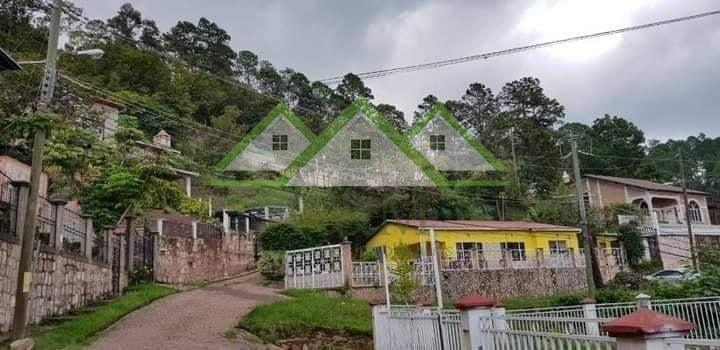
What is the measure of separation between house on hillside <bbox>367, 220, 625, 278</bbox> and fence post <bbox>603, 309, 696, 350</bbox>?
18113 mm

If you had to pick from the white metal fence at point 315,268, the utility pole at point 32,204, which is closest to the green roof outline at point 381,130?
the white metal fence at point 315,268

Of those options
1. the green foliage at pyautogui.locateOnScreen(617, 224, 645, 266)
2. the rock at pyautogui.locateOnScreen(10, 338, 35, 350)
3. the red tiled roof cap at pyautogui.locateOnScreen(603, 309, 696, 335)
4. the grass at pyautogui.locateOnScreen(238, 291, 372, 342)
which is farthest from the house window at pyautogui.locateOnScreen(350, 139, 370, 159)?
the red tiled roof cap at pyautogui.locateOnScreen(603, 309, 696, 335)

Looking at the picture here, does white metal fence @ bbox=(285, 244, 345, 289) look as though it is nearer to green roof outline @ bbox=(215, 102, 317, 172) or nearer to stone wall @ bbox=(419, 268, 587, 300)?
stone wall @ bbox=(419, 268, 587, 300)

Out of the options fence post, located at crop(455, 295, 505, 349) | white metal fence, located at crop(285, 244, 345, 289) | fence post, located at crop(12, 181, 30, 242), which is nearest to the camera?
fence post, located at crop(455, 295, 505, 349)

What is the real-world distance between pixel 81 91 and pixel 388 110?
25.4 meters

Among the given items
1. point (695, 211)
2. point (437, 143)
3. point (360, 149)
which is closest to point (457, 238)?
point (360, 149)

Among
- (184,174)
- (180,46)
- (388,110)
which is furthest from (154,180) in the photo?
(180,46)

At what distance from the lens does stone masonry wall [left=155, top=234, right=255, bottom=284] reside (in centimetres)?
2022

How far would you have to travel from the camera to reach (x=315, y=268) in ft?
59.9

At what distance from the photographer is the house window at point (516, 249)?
2451cm

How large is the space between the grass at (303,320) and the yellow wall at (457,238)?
369 inches

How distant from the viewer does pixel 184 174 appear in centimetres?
2725

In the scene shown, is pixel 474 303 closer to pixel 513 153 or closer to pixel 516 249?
pixel 516 249

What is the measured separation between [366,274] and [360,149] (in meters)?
17.9
